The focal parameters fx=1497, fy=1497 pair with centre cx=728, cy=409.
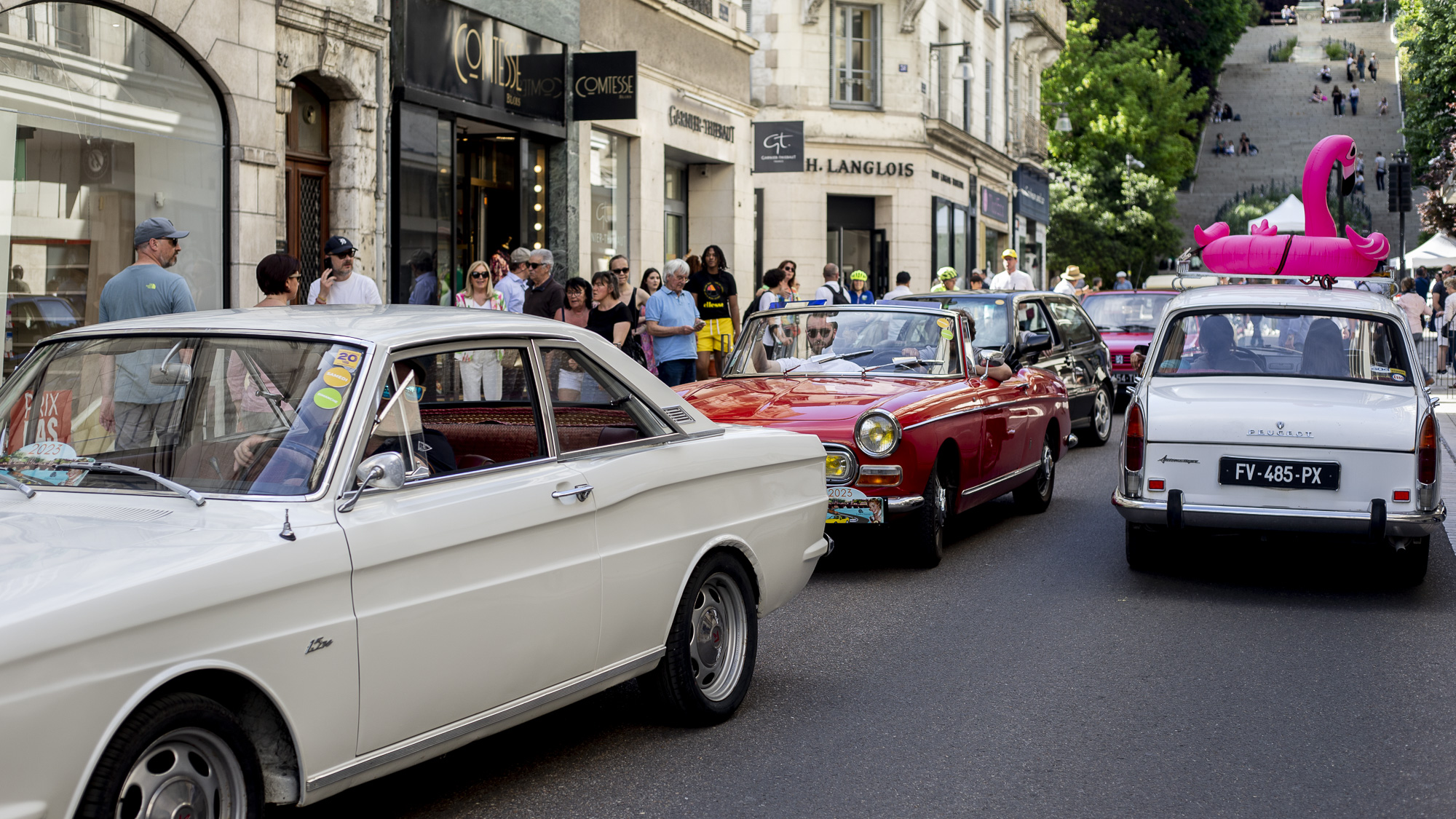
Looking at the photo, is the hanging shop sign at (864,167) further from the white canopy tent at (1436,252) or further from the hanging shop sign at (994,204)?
the white canopy tent at (1436,252)

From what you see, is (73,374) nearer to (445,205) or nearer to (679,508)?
(679,508)

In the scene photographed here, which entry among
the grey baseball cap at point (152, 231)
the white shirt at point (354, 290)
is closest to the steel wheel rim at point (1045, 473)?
the white shirt at point (354, 290)

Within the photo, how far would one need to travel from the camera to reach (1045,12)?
4628 centimetres

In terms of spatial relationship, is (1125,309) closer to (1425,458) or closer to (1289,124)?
(1425,458)

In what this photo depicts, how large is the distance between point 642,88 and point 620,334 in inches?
380

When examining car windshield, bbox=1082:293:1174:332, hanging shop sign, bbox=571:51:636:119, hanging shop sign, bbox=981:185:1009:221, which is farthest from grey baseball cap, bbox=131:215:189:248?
hanging shop sign, bbox=981:185:1009:221

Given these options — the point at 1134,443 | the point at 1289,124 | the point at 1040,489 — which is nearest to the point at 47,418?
the point at 1134,443

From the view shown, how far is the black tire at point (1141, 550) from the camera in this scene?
Result: 28.2ft

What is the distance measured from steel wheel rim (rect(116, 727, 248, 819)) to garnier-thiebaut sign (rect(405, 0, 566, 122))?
42.6ft

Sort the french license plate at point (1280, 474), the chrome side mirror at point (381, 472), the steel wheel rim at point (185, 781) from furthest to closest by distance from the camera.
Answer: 1. the french license plate at point (1280, 474)
2. the chrome side mirror at point (381, 472)
3. the steel wheel rim at point (185, 781)

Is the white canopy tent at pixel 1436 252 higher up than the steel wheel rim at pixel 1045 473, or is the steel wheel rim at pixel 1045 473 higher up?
the white canopy tent at pixel 1436 252

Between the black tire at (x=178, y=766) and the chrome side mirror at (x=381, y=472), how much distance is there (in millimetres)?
738

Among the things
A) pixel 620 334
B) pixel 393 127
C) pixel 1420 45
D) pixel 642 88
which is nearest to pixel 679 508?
pixel 620 334

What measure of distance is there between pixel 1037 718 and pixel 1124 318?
15558 millimetres
